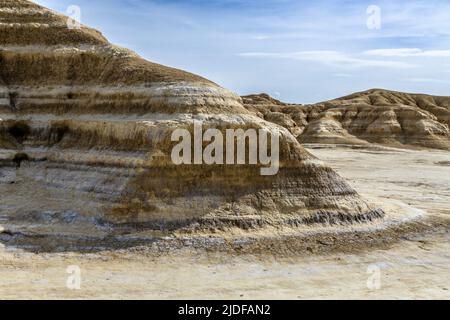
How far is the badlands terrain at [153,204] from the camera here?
1502cm

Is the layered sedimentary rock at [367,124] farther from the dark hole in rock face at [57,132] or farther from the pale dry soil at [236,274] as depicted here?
the pale dry soil at [236,274]

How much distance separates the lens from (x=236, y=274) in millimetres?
15320

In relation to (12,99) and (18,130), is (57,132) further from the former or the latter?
(12,99)

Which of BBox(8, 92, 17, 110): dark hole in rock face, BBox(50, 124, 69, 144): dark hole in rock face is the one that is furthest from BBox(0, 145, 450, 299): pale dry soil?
BBox(8, 92, 17, 110): dark hole in rock face

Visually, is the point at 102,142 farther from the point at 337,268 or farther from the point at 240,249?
the point at 337,268

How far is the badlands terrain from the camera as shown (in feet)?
49.3

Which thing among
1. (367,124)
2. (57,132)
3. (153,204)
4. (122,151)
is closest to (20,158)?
(57,132)

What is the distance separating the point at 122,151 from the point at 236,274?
20.6 feet

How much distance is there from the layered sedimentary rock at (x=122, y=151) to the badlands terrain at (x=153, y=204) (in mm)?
52

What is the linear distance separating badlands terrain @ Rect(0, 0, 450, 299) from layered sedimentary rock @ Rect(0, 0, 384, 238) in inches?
2.0

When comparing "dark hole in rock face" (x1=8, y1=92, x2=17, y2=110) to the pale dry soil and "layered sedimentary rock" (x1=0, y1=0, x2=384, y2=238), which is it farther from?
the pale dry soil

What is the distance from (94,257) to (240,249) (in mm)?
4176

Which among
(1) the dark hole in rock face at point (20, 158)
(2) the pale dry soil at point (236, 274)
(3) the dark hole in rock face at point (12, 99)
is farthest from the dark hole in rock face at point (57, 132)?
(2) the pale dry soil at point (236, 274)
